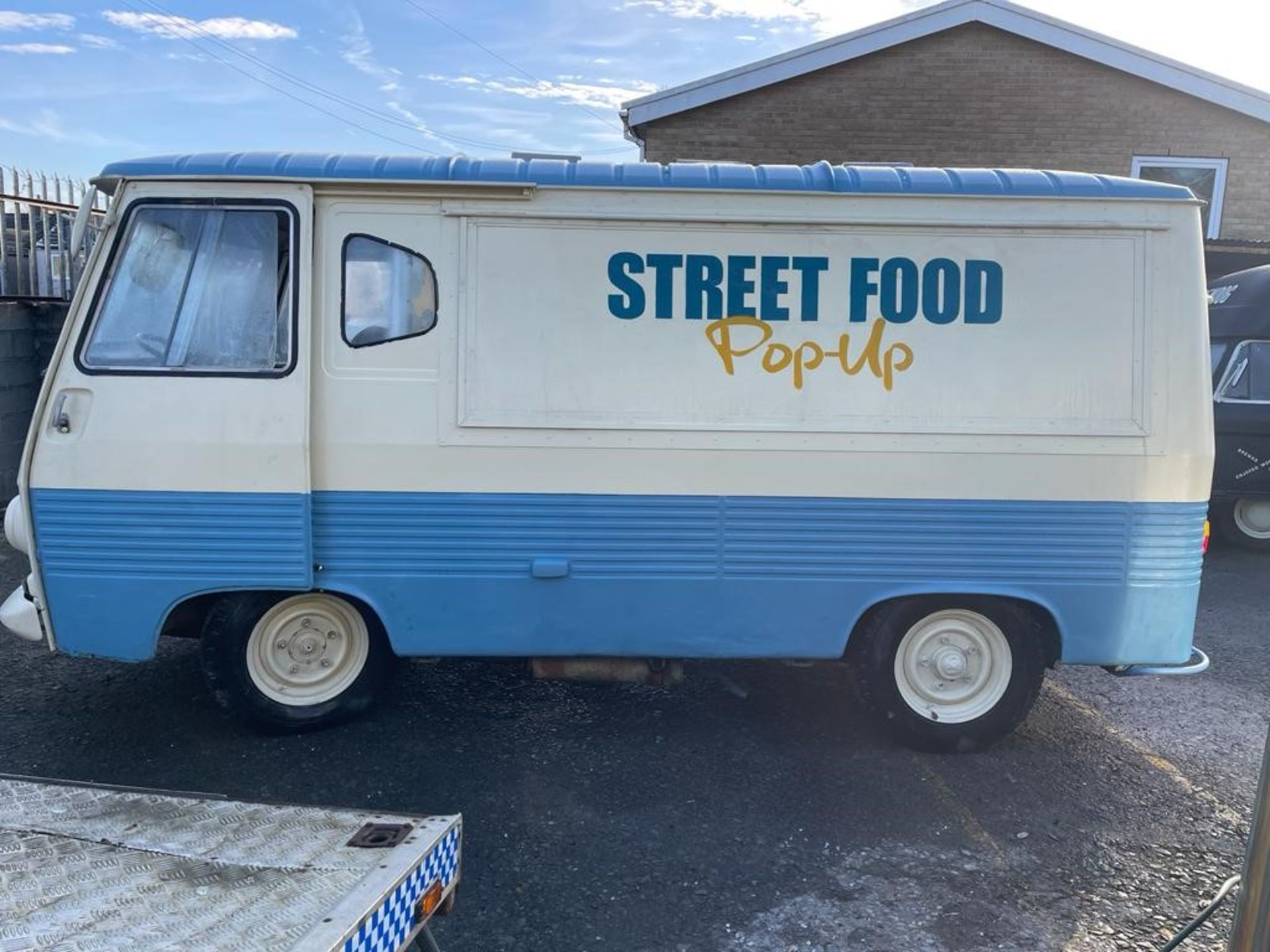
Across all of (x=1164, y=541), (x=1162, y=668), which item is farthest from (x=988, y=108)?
(x=1162, y=668)

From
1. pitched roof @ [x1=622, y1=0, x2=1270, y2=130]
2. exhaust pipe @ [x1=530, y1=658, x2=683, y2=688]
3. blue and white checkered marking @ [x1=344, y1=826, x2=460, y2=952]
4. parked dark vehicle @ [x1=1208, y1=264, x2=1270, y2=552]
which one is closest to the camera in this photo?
blue and white checkered marking @ [x1=344, y1=826, x2=460, y2=952]

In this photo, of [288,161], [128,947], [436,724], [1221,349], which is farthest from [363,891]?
[1221,349]

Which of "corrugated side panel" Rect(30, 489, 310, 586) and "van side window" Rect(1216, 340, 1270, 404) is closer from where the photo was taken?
"corrugated side panel" Rect(30, 489, 310, 586)

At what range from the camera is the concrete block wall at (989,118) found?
12227 mm

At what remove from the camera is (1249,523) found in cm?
914

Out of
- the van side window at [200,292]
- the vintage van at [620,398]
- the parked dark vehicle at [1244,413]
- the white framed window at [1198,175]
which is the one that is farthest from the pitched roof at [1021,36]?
the van side window at [200,292]

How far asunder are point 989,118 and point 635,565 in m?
10.7

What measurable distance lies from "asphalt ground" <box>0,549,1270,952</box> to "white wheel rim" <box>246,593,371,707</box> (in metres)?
0.23

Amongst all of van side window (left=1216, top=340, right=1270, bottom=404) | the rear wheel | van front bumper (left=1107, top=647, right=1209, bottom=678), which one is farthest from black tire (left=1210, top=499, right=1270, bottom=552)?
van front bumper (left=1107, top=647, right=1209, bottom=678)

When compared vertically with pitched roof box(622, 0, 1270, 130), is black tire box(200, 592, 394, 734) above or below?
below

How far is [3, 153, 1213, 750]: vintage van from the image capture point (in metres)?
3.99

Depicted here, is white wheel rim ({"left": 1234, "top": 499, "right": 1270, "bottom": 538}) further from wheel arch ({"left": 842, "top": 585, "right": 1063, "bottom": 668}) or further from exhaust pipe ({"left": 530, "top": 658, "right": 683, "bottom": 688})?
exhaust pipe ({"left": 530, "top": 658, "right": 683, "bottom": 688})

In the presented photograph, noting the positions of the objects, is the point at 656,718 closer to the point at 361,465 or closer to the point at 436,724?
the point at 436,724

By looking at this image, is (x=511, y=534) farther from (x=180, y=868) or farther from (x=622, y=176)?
(x=180, y=868)
